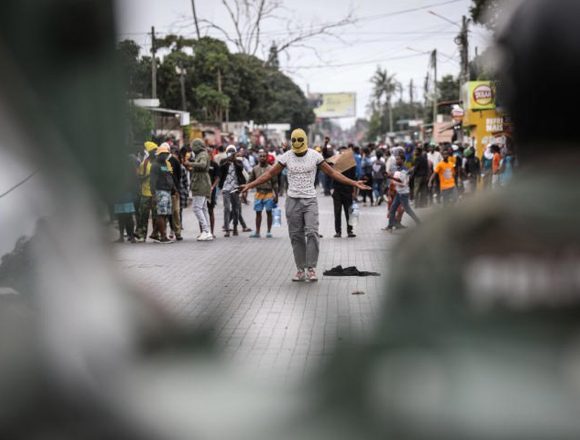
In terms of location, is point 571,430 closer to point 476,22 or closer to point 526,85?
point 526,85

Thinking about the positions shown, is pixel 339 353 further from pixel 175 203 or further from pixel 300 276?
pixel 175 203

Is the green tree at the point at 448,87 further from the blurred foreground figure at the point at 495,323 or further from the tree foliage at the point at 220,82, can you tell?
the blurred foreground figure at the point at 495,323

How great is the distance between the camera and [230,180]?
17.2m

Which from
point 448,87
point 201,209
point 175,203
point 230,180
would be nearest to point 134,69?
point 201,209

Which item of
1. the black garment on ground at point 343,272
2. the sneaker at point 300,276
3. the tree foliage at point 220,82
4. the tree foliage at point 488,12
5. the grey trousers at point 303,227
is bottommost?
the black garment on ground at point 343,272

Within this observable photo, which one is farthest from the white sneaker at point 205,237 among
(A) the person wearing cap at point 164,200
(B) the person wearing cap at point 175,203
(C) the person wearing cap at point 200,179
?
(A) the person wearing cap at point 164,200

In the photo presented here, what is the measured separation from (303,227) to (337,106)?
135393 mm

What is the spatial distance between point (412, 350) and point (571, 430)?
17cm

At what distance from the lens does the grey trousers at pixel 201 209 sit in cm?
1614

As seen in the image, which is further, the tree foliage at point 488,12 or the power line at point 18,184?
the power line at point 18,184

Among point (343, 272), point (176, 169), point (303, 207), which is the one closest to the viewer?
point (303, 207)

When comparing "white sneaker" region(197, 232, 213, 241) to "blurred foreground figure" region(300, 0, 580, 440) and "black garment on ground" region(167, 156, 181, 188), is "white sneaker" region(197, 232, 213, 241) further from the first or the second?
"blurred foreground figure" region(300, 0, 580, 440)

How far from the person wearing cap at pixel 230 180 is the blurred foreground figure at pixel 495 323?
16.1 metres

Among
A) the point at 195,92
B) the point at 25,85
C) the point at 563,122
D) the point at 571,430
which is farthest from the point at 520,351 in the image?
the point at 195,92
